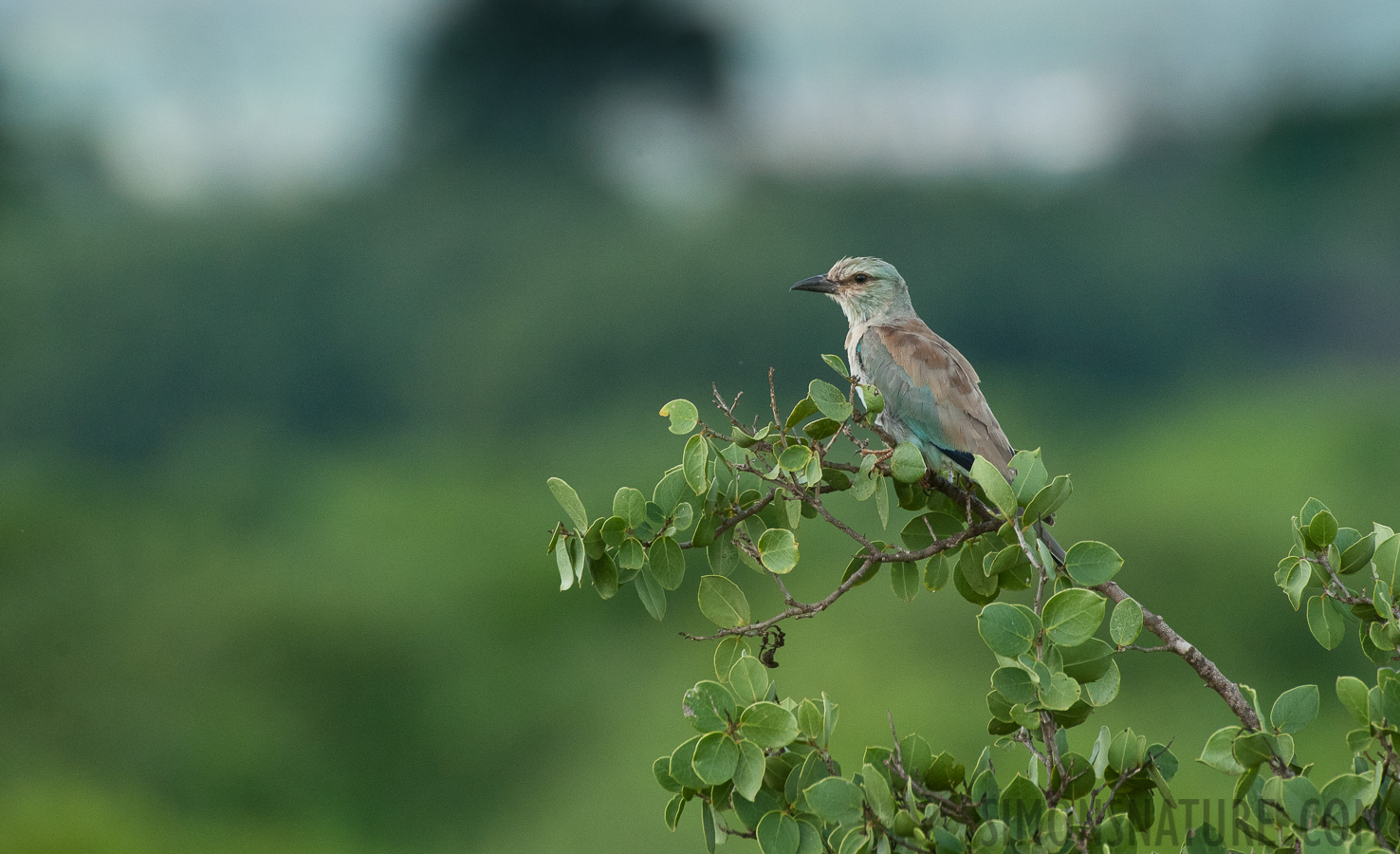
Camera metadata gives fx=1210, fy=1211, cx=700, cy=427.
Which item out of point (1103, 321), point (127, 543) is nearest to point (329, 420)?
point (127, 543)

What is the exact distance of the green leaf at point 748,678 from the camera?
1.29m

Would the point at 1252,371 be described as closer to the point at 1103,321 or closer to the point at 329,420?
the point at 1103,321

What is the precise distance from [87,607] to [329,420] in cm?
321

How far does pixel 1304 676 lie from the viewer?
5469 mm

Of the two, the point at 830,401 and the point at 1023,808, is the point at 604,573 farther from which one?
the point at 1023,808

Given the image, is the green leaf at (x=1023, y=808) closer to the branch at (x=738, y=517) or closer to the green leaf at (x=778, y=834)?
the green leaf at (x=778, y=834)

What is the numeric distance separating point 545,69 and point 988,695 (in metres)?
11.8

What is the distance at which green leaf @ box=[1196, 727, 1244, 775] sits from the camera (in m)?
1.25

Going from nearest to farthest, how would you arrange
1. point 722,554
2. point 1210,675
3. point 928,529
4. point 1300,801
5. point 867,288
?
1. point 1300,801
2. point 1210,675
3. point 722,554
4. point 928,529
5. point 867,288

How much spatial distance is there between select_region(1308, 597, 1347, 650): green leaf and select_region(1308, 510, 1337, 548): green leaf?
72 millimetres

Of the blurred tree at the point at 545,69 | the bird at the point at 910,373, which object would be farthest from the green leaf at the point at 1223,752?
the blurred tree at the point at 545,69

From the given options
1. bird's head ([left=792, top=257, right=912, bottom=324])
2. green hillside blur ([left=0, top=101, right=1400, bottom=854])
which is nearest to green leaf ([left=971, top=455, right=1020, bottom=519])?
bird's head ([left=792, top=257, right=912, bottom=324])

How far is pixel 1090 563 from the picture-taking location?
4.25ft

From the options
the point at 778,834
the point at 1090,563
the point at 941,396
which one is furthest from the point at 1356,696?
the point at 941,396
